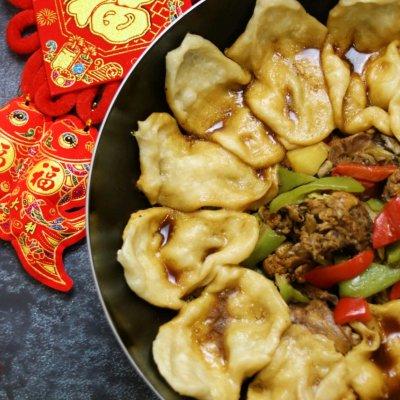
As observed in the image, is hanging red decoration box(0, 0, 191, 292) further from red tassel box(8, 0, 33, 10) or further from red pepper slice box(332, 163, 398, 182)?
red pepper slice box(332, 163, 398, 182)

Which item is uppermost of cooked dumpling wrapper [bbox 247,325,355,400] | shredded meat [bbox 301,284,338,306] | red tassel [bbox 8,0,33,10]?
red tassel [bbox 8,0,33,10]

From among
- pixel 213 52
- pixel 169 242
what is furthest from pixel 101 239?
pixel 213 52

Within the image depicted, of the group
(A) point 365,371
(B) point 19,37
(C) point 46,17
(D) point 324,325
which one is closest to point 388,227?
(D) point 324,325

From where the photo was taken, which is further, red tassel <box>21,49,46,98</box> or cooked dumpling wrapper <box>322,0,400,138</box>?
red tassel <box>21,49,46,98</box>

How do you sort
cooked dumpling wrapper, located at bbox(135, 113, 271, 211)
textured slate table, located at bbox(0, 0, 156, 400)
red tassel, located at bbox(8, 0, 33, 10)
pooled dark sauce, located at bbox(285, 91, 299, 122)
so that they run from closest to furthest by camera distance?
cooked dumpling wrapper, located at bbox(135, 113, 271, 211) → pooled dark sauce, located at bbox(285, 91, 299, 122) → textured slate table, located at bbox(0, 0, 156, 400) → red tassel, located at bbox(8, 0, 33, 10)

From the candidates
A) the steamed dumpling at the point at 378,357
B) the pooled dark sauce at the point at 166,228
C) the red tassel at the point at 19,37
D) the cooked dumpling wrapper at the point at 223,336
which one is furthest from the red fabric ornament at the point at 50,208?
the steamed dumpling at the point at 378,357

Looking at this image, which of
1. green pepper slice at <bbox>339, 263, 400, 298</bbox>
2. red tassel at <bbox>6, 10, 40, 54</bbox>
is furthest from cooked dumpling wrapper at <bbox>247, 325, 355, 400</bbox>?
red tassel at <bbox>6, 10, 40, 54</bbox>
